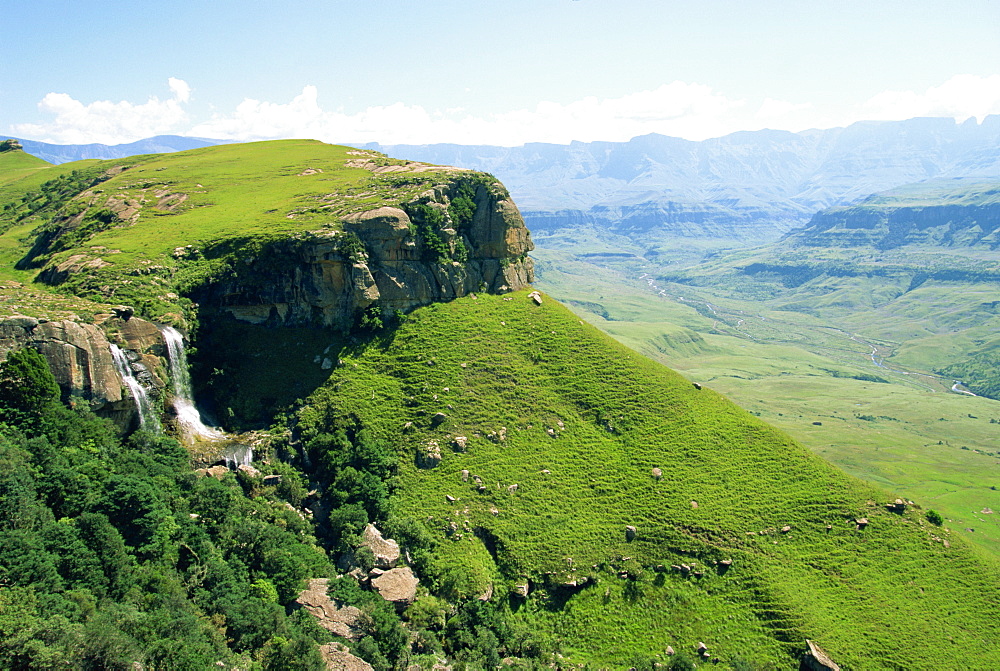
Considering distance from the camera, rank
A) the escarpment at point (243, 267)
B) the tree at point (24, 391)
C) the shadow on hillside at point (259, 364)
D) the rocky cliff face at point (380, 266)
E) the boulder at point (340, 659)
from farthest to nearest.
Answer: the rocky cliff face at point (380, 266), the shadow on hillside at point (259, 364), the escarpment at point (243, 267), the tree at point (24, 391), the boulder at point (340, 659)

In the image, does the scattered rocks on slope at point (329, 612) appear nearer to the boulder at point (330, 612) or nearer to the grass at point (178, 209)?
the boulder at point (330, 612)

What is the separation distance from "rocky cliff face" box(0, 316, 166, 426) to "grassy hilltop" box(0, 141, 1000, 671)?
2.20m

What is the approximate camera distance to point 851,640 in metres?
58.7

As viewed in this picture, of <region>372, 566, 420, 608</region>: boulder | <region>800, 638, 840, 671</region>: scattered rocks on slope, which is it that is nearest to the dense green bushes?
<region>372, 566, 420, 608</region>: boulder

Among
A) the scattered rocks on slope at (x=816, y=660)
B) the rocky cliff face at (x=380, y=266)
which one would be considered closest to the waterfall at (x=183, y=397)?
the rocky cliff face at (x=380, y=266)

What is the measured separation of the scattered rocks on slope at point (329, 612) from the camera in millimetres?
51250

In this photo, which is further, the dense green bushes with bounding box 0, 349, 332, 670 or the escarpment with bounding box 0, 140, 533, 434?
the escarpment with bounding box 0, 140, 533, 434

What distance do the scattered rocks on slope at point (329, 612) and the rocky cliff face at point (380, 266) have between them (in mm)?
39941

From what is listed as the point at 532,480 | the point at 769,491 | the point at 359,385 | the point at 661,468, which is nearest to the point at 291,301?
the point at 359,385

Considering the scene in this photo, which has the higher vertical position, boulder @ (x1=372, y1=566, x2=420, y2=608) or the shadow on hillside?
the shadow on hillside

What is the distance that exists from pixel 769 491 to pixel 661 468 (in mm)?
13276

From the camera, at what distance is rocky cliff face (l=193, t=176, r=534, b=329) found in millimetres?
83562

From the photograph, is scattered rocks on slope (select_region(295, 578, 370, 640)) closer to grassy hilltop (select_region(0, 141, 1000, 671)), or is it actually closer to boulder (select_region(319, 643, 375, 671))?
grassy hilltop (select_region(0, 141, 1000, 671))

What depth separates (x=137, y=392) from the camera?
63344 mm
